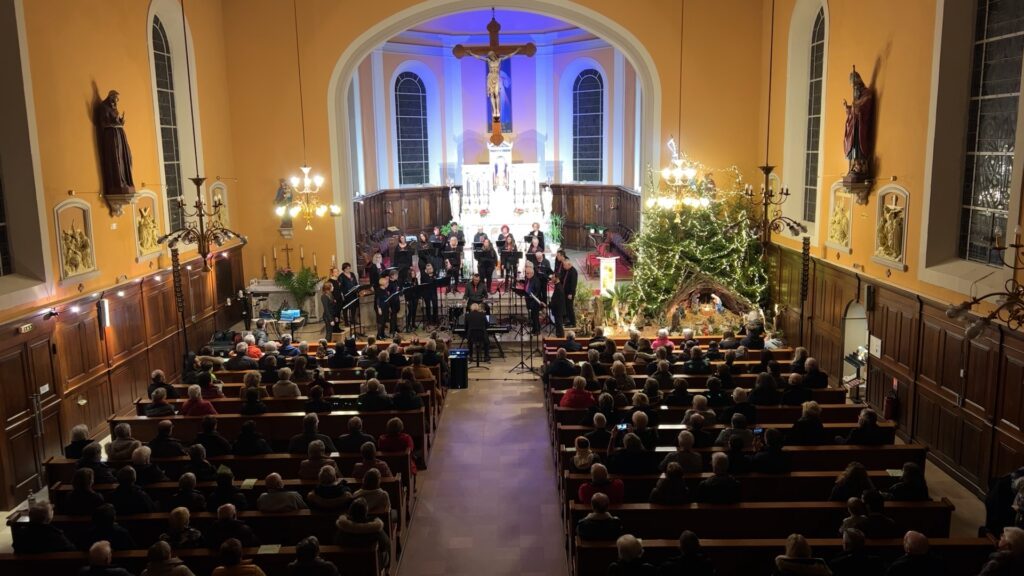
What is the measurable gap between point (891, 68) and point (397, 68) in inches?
724

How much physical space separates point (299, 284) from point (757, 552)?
46.3 feet

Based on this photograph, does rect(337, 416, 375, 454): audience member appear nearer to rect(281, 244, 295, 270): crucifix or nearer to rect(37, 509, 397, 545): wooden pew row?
rect(37, 509, 397, 545): wooden pew row

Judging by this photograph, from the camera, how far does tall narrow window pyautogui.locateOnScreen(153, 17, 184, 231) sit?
16.0 metres

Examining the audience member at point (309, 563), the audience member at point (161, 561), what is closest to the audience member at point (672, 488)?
the audience member at point (309, 563)

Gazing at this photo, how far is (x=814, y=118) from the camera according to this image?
1642 cm

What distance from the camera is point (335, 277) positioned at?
59.7 feet

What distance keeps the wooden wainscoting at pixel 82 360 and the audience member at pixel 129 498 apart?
336 cm

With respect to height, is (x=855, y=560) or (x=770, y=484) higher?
(x=855, y=560)

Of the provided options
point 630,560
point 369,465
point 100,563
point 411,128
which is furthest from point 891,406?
point 411,128

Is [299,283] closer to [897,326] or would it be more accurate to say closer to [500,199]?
[500,199]

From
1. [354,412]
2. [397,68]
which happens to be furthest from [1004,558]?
[397,68]

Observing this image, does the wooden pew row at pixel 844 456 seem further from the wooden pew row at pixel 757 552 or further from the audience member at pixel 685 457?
the wooden pew row at pixel 757 552

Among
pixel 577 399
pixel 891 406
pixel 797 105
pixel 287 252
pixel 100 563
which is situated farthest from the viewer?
pixel 287 252

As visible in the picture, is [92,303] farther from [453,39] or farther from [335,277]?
[453,39]
